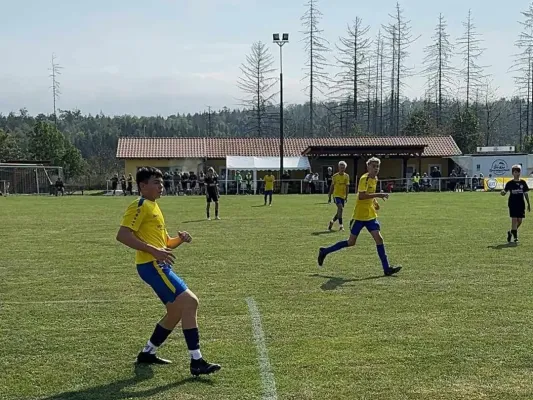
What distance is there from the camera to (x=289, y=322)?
743 cm

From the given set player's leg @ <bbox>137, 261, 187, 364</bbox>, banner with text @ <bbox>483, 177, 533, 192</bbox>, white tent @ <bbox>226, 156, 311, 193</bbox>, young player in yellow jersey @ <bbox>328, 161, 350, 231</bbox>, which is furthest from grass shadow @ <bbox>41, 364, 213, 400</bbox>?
banner with text @ <bbox>483, 177, 533, 192</bbox>

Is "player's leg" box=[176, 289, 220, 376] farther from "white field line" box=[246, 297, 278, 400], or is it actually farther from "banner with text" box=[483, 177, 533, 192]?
"banner with text" box=[483, 177, 533, 192]

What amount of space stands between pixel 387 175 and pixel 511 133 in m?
68.2

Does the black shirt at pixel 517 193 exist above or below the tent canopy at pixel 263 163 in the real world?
below

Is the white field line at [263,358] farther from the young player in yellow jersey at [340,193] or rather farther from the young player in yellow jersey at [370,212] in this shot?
the young player in yellow jersey at [340,193]

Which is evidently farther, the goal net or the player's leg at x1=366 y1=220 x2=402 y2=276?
the goal net

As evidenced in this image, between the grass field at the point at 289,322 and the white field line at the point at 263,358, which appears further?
the grass field at the point at 289,322

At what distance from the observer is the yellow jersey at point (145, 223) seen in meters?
5.63

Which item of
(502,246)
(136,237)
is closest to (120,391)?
(136,237)

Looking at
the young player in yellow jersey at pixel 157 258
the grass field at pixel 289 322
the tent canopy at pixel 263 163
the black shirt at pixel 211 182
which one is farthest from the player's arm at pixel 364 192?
the tent canopy at pixel 263 163

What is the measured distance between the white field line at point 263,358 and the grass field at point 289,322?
0.20 feet

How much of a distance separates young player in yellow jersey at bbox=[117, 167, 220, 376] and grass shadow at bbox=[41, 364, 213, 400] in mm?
267

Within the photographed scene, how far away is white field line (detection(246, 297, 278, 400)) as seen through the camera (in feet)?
17.0

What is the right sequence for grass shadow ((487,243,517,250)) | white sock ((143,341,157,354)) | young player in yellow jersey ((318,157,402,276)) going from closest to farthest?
white sock ((143,341,157,354)) < young player in yellow jersey ((318,157,402,276)) < grass shadow ((487,243,517,250))
